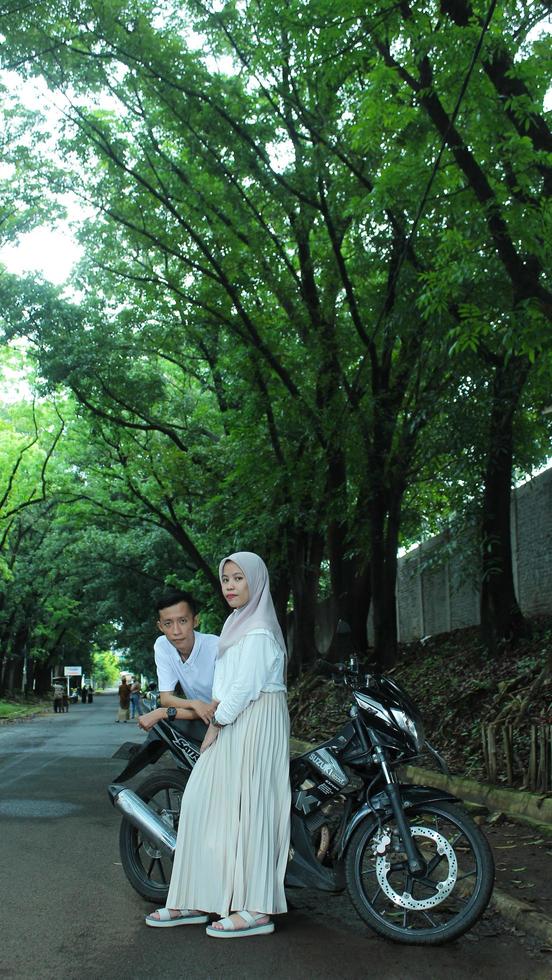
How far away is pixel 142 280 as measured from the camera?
778 inches

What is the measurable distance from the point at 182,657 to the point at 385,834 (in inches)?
60.7

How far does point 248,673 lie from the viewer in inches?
208

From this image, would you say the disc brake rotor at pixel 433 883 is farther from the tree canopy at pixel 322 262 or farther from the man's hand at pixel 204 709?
the tree canopy at pixel 322 262

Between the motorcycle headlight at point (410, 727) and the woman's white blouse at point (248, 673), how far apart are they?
0.62 metres

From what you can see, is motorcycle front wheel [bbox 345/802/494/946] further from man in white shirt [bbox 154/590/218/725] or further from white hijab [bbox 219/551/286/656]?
man in white shirt [bbox 154/590/218/725]

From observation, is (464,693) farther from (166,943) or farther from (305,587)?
(305,587)

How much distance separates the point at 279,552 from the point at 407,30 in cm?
1331

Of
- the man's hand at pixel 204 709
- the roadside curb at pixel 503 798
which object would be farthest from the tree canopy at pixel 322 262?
the man's hand at pixel 204 709

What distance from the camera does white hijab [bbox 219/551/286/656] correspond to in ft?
17.6

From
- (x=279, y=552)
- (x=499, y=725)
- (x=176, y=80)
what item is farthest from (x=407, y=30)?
(x=279, y=552)

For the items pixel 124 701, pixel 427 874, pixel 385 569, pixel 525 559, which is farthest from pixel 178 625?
pixel 124 701

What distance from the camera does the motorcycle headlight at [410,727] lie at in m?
5.11

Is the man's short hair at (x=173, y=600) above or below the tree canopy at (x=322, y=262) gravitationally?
below

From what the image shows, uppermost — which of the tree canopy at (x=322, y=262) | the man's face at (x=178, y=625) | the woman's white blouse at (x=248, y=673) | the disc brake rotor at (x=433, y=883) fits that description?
the tree canopy at (x=322, y=262)
